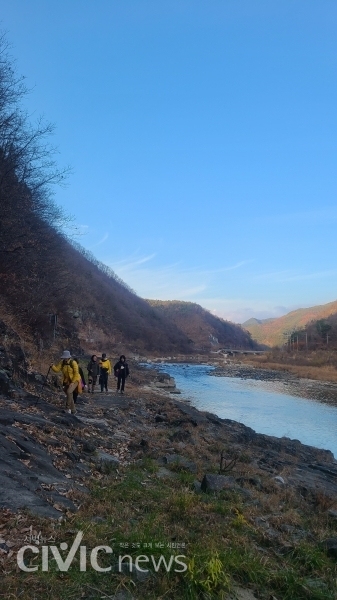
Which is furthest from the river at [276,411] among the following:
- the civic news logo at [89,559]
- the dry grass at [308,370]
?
the dry grass at [308,370]

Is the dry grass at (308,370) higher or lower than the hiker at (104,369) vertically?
lower

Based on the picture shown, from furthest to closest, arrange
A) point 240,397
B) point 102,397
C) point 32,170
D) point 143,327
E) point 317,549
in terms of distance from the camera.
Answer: point 143,327 < point 240,397 < point 32,170 < point 102,397 < point 317,549

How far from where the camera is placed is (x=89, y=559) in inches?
174

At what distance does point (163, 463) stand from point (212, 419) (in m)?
10.1

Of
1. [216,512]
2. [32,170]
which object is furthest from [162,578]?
[32,170]

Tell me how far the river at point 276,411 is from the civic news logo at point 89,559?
1650cm

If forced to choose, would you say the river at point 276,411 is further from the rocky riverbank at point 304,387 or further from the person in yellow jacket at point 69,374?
the person in yellow jacket at point 69,374

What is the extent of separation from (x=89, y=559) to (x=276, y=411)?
27868 millimetres

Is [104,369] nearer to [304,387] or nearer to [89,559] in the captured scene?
[89,559]

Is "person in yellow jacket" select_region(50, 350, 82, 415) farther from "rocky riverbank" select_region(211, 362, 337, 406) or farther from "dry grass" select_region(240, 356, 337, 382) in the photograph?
"dry grass" select_region(240, 356, 337, 382)

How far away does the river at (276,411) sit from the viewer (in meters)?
23.1

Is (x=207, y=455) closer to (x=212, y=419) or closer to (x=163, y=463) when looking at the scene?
(x=163, y=463)

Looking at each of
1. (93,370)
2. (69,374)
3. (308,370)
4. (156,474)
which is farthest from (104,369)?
(308,370)

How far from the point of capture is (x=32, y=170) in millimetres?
20172
